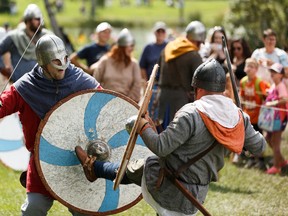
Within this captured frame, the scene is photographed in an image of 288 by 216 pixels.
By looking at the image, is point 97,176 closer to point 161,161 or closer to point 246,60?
point 161,161

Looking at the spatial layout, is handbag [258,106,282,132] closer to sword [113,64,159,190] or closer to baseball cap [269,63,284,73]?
baseball cap [269,63,284,73]

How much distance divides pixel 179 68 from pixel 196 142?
13.7ft

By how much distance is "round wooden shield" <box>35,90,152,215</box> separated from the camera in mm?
6461

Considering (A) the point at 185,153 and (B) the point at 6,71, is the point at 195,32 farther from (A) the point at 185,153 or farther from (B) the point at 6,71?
(A) the point at 185,153

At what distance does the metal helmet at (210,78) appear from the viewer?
18.8 ft

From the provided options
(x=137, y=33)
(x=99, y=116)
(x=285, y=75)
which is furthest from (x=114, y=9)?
(x=99, y=116)

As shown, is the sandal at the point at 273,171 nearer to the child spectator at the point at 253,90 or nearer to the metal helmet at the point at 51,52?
the child spectator at the point at 253,90

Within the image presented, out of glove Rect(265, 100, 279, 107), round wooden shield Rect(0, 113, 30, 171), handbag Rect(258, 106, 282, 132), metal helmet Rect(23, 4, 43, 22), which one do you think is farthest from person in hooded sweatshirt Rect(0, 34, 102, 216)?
handbag Rect(258, 106, 282, 132)

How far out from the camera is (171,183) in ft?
19.1

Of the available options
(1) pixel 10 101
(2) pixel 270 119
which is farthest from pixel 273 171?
(1) pixel 10 101

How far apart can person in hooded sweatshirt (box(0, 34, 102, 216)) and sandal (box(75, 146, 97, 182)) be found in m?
0.30

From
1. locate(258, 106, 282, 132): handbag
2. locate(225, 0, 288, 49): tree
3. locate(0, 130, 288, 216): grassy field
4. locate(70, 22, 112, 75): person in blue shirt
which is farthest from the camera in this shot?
locate(225, 0, 288, 49): tree

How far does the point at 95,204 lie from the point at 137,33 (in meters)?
34.0

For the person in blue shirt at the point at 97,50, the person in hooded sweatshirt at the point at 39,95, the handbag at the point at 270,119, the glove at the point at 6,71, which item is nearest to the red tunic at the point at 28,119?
the person in hooded sweatshirt at the point at 39,95
